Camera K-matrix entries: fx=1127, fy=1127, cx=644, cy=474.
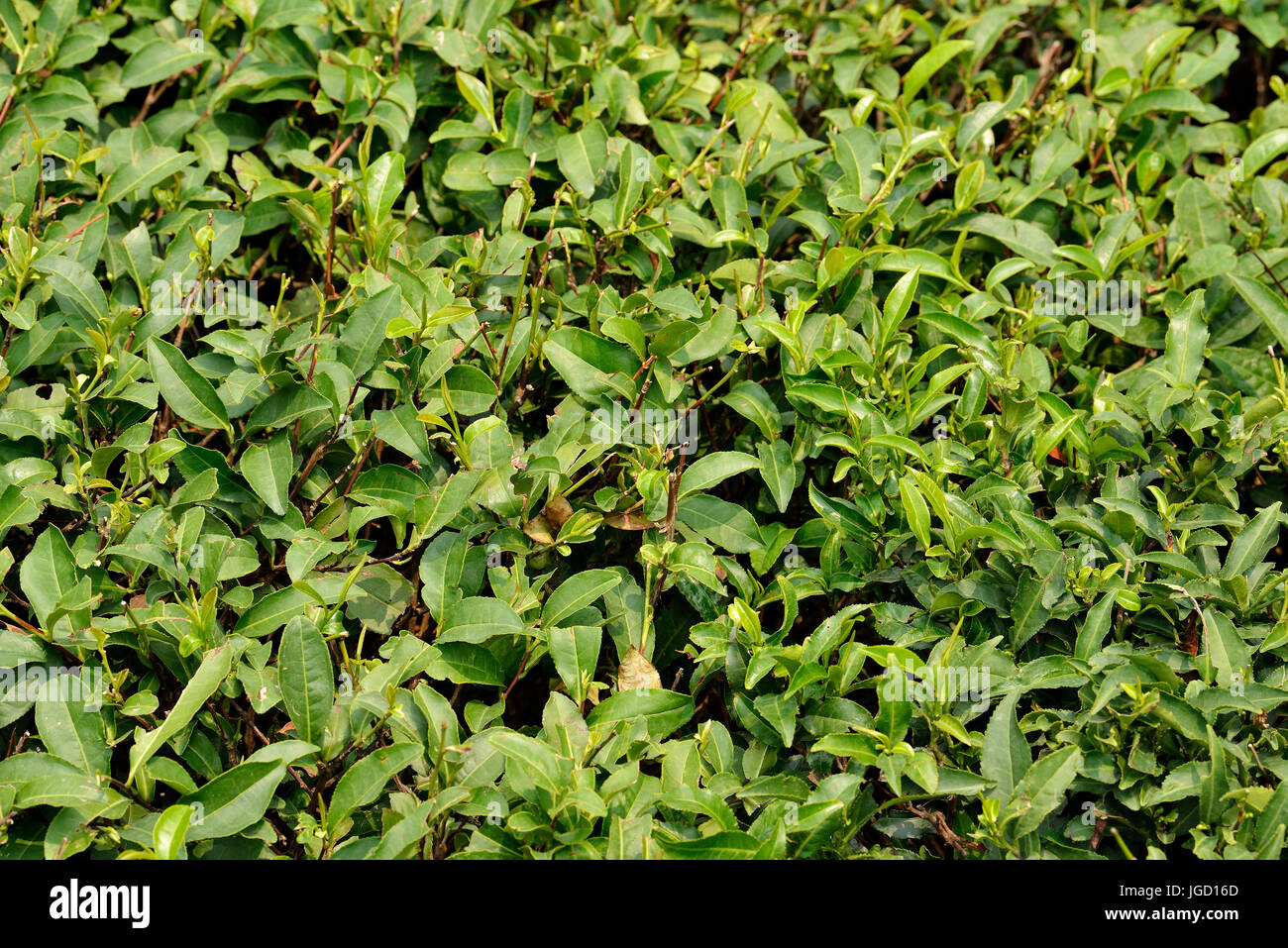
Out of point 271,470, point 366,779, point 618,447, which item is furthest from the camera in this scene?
point 618,447

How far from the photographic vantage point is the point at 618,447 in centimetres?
229

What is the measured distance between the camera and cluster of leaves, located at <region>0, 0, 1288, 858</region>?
1909mm

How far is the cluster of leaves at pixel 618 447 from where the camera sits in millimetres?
1909

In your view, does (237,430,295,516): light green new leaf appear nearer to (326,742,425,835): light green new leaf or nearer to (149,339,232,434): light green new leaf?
(149,339,232,434): light green new leaf

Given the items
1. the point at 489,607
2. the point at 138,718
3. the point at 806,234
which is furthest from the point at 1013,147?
the point at 138,718

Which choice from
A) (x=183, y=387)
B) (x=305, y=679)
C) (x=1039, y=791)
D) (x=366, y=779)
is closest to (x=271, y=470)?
(x=183, y=387)

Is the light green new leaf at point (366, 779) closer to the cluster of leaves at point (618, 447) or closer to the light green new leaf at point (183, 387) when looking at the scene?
the cluster of leaves at point (618, 447)

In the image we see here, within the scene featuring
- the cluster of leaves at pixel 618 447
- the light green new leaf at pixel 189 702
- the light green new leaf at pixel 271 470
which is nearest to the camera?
the light green new leaf at pixel 189 702

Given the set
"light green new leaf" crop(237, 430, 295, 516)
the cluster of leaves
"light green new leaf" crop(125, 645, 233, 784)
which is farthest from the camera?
"light green new leaf" crop(237, 430, 295, 516)

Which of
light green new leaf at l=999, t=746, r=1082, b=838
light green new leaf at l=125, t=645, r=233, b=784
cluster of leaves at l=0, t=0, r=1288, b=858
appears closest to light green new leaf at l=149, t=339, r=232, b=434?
cluster of leaves at l=0, t=0, r=1288, b=858

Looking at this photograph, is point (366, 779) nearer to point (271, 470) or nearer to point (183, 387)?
point (271, 470)

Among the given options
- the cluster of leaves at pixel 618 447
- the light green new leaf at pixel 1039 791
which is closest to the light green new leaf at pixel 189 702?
the cluster of leaves at pixel 618 447
